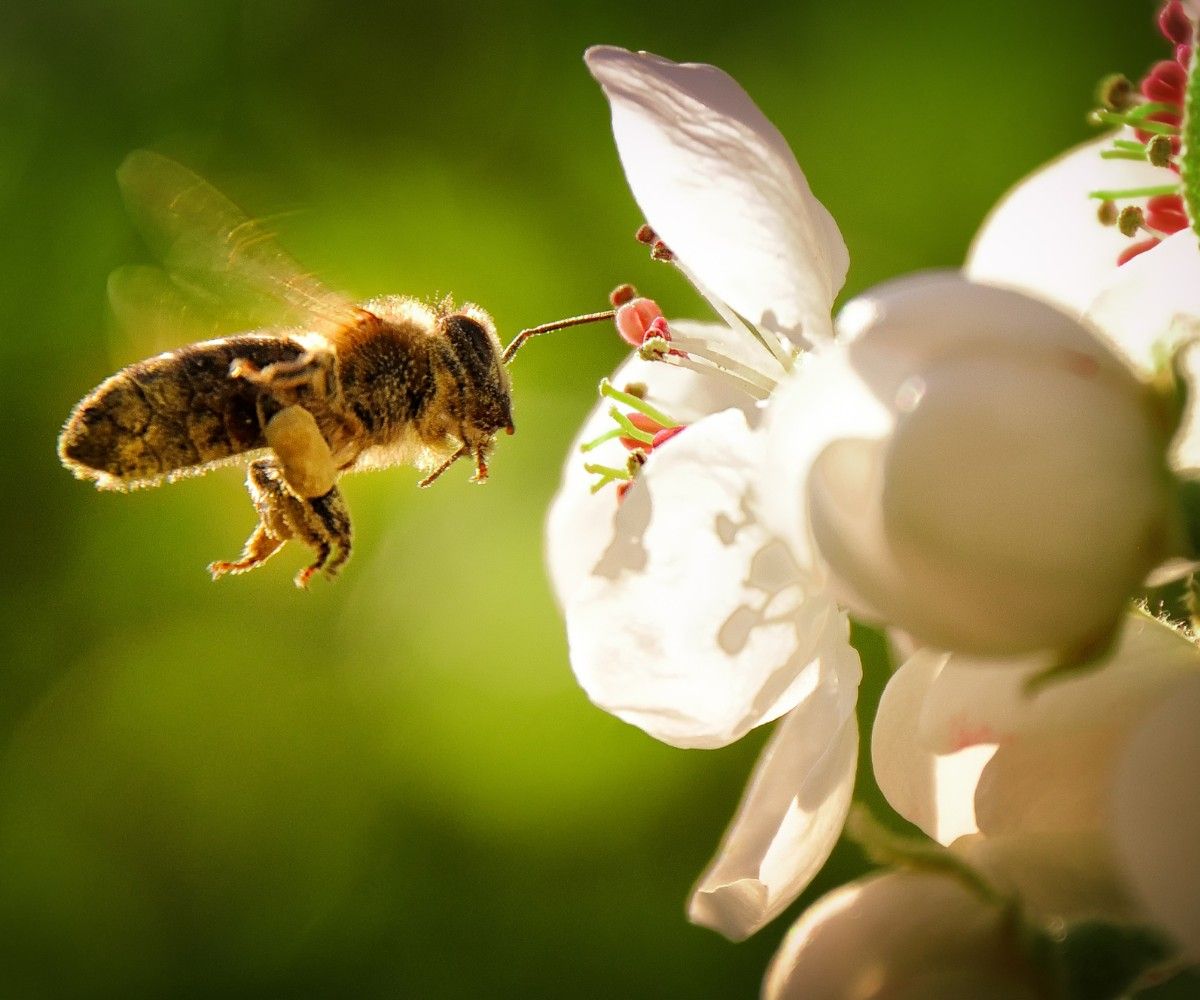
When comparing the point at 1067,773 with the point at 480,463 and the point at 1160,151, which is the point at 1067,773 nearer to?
the point at 1160,151

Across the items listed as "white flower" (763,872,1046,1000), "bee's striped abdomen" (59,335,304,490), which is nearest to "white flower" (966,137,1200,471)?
"white flower" (763,872,1046,1000)

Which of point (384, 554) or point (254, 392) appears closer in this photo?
point (254, 392)

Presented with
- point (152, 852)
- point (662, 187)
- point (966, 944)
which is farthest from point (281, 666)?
point (966, 944)

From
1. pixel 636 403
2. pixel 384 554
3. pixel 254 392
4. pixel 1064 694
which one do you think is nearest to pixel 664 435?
pixel 636 403

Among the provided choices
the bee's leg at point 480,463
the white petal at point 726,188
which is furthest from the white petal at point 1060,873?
the bee's leg at point 480,463

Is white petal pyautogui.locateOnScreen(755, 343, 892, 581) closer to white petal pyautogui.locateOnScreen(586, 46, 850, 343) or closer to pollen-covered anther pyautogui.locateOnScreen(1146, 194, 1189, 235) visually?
white petal pyautogui.locateOnScreen(586, 46, 850, 343)

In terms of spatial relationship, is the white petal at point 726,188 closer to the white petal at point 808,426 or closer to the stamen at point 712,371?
the stamen at point 712,371

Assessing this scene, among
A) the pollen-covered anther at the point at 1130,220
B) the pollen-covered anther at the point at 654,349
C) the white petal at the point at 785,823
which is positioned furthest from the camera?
the pollen-covered anther at the point at 654,349
